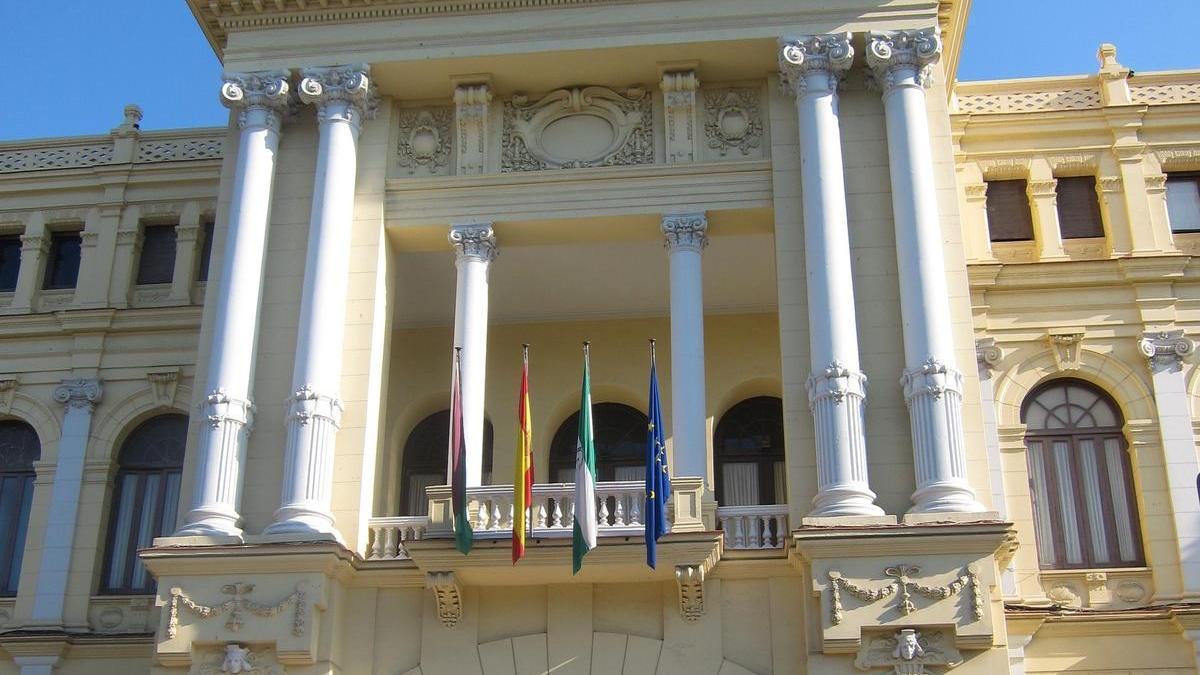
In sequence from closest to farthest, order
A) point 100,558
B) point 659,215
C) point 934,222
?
point 934,222, point 659,215, point 100,558

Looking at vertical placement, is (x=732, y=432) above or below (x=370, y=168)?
below

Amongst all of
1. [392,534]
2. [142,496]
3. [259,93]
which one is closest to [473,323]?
[392,534]

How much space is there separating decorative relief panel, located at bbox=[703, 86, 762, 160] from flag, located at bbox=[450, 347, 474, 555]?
226 inches

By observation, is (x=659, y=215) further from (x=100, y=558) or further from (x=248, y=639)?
(x=100, y=558)

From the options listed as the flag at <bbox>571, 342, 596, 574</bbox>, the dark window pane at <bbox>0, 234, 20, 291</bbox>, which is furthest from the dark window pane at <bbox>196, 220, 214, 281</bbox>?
the flag at <bbox>571, 342, 596, 574</bbox>

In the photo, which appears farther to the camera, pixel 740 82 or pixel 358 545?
pixel 740 82

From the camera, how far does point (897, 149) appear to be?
21.2 metres

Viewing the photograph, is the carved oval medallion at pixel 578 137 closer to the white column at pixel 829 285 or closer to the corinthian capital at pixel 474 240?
the corinthian capital at pixel 474 240

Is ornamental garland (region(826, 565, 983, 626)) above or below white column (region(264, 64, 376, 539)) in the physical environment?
below

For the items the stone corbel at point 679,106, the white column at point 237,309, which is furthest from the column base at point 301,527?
the stone corbel at point 679,106

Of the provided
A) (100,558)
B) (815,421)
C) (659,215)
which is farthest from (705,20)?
(100,558)

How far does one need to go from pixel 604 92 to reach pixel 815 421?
665cm

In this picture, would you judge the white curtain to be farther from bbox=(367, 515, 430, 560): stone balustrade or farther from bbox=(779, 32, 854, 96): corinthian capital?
bbox=(779, 32, 854, 96): corinthian capital

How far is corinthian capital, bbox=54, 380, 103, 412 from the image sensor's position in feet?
83.6
